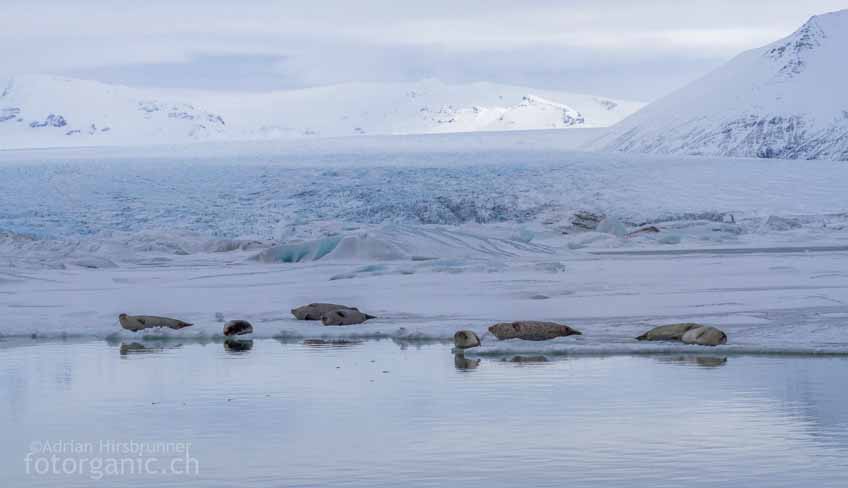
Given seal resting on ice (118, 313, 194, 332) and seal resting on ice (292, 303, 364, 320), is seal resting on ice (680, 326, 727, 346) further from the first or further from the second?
seal resting on ice (118, 313, 194, 332)

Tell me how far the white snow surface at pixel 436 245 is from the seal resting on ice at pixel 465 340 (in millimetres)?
141

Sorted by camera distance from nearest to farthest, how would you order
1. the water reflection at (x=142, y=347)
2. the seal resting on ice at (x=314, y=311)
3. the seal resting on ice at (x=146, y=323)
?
1. the water reflection at (x=142, y=347)
2. the seal resting on ice at (x=146, y=323)
3. the seal resting on ice at (x=314, y=311)

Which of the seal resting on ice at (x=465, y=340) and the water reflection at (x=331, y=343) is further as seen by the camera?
the water reflection at (x=331, y=343)

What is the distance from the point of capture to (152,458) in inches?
256

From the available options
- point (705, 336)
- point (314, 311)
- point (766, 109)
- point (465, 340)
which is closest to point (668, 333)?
point (705, 336)

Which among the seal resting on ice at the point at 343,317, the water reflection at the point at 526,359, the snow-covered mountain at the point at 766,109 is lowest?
the water reflection at the point at 526,359

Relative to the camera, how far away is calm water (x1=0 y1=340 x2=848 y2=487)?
613cm

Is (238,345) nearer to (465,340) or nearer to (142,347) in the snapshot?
(142,347)

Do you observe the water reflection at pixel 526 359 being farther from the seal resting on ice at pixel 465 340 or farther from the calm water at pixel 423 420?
the seal resting on ice at pixel 465 340

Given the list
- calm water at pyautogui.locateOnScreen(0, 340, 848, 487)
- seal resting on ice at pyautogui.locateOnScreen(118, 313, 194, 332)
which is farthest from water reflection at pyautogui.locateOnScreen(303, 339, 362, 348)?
seal resting on ice at pyautogui.locateOnScreen(118, 313, 194, 332)

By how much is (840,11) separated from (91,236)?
31.8m

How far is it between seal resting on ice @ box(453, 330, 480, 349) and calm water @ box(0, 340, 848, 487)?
0.86ft

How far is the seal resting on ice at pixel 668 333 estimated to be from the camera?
35.5 feet

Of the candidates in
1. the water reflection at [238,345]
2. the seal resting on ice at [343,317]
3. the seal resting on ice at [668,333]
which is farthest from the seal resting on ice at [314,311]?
the seal resting on ice at [668,333]
